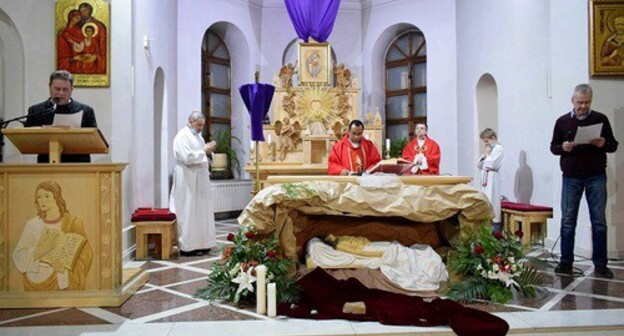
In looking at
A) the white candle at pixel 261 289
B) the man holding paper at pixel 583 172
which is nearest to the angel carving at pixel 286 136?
the man holding paper at pixel 583 172

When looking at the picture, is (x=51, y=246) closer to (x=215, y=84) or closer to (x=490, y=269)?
(x=490, y=269)

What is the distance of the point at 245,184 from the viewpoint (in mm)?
12133

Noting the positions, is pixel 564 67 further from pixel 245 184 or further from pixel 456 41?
pixel 245 184

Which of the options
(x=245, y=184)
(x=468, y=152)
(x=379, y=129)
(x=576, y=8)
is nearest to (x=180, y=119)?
(x=245, y=184)

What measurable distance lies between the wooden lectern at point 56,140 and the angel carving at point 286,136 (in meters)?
6.66

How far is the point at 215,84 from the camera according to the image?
1281cm

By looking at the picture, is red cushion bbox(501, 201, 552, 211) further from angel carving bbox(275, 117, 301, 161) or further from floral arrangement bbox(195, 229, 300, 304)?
angel carving bbox(275, 117, 301, 161)

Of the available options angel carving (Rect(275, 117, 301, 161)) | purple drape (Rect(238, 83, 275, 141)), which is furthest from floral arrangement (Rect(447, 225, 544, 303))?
angel carving (Rect(275, 117, 301, 161))

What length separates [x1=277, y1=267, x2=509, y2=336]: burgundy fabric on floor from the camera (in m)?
3.77

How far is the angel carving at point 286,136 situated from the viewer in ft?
37.2

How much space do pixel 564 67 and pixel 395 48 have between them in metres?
6.77

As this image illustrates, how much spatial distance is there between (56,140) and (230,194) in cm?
735

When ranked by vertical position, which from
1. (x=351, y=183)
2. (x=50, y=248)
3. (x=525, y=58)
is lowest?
(x=50, y=248)

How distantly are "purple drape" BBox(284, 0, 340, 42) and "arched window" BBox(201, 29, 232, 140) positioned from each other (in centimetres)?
214
